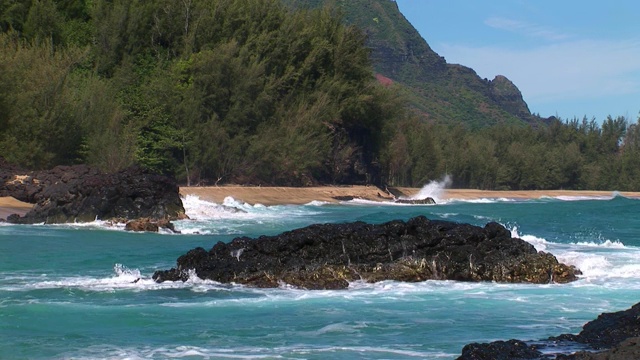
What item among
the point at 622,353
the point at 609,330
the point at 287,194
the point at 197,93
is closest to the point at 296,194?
the point at 287,194

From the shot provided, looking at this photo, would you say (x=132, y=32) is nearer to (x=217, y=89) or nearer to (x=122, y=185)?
(x=217, y=89)

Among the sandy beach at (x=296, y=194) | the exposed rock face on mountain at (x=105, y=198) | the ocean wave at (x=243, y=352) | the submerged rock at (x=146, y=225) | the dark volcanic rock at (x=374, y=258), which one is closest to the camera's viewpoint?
the ocean wave at (x=243, y=352)

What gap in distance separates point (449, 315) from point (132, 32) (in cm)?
4962

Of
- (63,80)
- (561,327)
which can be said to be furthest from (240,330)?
(63,80)

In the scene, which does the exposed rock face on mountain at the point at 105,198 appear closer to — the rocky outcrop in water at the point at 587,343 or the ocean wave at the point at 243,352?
the ocean wave at the point at 243,352

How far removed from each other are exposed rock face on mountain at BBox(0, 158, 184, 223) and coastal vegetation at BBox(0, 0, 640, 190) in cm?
971

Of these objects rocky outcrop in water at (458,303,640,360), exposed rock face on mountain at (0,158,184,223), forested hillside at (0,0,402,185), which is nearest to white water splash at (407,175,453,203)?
forested hillside at (0,0,402,185)

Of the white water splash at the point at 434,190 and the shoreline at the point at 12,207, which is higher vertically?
the white water splash at the point at 434,190

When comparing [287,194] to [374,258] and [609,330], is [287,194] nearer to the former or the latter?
[374,258]

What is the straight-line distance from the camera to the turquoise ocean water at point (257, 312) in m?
11.2

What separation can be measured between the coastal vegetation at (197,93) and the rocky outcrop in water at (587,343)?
33.3 metres

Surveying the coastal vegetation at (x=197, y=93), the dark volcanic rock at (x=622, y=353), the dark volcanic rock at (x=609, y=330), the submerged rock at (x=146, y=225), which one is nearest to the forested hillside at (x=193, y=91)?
the coastal vegetation at (x=197, y=93)

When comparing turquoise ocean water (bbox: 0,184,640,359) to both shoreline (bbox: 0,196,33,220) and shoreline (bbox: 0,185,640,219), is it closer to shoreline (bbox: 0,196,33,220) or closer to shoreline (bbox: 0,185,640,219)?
shoreline (bbox: 0,196,33,220)

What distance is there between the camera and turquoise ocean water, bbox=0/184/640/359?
442 inches
